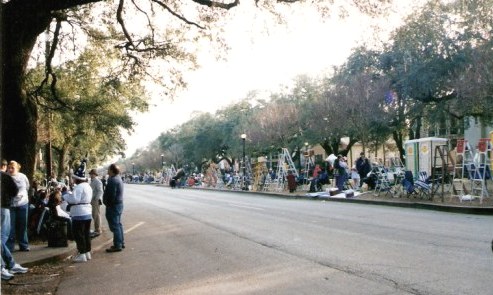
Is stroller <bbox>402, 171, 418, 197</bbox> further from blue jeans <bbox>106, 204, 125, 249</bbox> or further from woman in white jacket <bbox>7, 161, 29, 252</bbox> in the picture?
Result: woman in white jacket <bbox>7, 161, 29, 252</bbox>

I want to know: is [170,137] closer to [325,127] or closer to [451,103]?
[325,127]

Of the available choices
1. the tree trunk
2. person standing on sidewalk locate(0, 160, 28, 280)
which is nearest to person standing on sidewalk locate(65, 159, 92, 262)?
person standing on sidewalk locate(0, 160, 28, 280)

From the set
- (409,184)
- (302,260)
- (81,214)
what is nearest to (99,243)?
(81,214)

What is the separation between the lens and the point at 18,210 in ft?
32.5

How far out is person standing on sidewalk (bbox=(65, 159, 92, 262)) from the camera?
9.38 m

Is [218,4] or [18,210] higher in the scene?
[218,4]

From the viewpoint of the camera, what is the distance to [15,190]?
8.30 m

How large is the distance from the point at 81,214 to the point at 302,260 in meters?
4.25

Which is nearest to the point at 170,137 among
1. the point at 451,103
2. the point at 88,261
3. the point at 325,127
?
the point at 325,127

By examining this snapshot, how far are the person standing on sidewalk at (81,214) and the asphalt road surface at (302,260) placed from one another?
1.09 feet

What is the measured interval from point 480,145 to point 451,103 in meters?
20.2

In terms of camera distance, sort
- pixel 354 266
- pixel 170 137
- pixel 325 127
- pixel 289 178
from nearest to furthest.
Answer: pixel 354 266
pixel 289 178
pixel 325 127
pixel 170 137

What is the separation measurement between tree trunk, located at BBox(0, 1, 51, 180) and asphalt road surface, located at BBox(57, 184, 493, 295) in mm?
3062

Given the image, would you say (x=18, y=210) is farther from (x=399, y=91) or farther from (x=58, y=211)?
(x=399, y=91)
